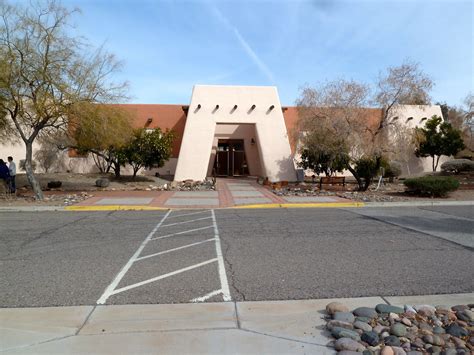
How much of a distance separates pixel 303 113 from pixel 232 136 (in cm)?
1440

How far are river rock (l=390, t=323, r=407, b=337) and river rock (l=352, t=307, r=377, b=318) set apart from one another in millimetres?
293

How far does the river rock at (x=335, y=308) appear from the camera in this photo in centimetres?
405

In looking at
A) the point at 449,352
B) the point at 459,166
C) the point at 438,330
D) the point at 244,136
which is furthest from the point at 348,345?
the point at 459,166

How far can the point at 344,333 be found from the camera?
3.55 m

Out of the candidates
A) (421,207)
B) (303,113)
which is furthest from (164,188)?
(421,207)

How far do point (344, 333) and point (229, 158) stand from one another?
31058mm

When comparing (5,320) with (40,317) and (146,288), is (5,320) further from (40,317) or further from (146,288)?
(146,288)

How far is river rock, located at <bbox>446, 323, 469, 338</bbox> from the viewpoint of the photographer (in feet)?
11.8

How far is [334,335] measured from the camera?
11.8 feet

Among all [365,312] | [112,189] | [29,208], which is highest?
[112,189]

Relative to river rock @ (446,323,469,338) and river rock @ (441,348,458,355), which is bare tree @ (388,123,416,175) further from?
river rock @ (441,348,458,355)

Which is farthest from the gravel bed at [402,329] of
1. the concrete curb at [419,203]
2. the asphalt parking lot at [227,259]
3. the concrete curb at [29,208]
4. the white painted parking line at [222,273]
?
the concrete curb at [29,208]

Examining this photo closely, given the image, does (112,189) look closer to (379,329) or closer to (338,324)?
(338,324)

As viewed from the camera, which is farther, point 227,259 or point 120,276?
point 227,259
